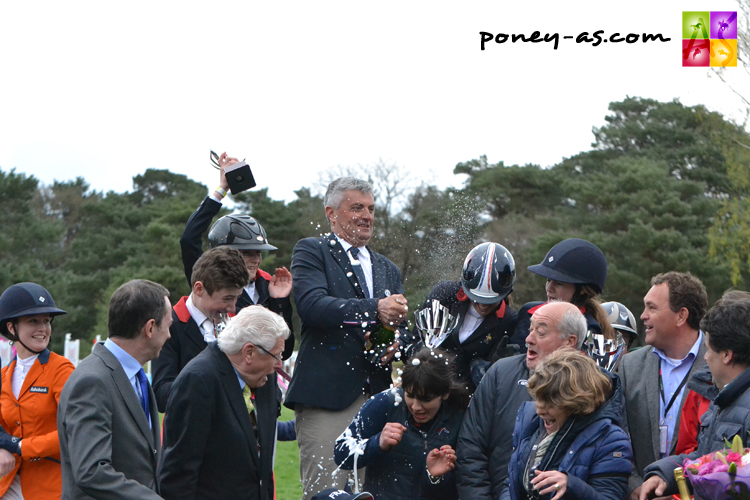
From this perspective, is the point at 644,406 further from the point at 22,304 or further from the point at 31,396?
the point at 22,304

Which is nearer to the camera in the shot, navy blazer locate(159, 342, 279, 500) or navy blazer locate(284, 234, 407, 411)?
navy blazer locate(159, 342, 279, 500)

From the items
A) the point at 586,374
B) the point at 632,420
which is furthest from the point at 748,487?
the point at 632,420

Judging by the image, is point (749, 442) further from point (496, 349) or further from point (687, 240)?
point (687, 240)

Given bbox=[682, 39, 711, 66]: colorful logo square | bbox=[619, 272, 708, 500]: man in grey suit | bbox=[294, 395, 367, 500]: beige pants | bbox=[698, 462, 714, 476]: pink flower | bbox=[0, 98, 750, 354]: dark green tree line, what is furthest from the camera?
bbox=[0, 98, 750, 354]: dark green tree line

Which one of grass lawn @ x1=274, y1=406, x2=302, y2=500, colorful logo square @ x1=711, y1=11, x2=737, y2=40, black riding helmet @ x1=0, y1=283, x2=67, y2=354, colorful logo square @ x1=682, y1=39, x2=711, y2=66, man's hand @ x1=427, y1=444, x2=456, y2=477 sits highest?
colorful logo square @ x1=711, y1=11, x2=737, y2=40

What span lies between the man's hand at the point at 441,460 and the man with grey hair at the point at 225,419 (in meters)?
0.87

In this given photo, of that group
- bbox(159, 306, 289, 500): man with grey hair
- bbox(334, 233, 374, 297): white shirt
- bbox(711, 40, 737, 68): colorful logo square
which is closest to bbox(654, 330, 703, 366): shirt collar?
bbox(334, 233, 374, 297): white shirt

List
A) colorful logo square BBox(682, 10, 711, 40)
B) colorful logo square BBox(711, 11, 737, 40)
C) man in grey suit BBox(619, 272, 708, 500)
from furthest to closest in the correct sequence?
colorful logo square BBox(711, 11, 737, 40) < colorful logo square BBox(682, 10, 711, 40) < man in grey suit BBox(619, 272, 708, 500)

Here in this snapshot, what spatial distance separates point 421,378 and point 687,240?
103 feet

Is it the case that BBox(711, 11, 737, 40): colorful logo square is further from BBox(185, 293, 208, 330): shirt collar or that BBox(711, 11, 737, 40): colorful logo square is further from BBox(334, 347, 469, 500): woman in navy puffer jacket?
BBox(185, 293, 208, 330): shirt collar

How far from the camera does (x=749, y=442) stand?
3.46 metres

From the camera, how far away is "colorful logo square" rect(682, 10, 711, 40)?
14352 mm

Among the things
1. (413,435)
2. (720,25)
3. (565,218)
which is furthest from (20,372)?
(565,218)

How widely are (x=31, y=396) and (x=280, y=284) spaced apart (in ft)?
5.76
